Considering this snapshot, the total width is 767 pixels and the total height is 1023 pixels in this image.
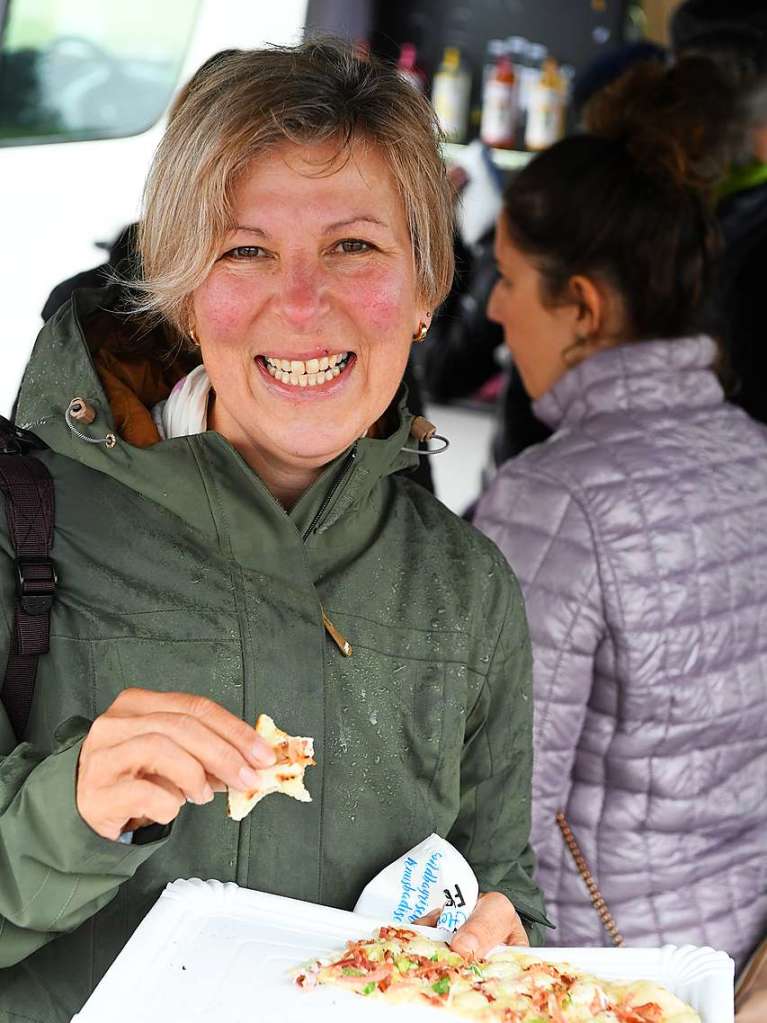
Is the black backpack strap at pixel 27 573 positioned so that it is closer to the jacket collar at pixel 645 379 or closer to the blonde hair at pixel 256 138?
the blonde hair at pixel 256 138

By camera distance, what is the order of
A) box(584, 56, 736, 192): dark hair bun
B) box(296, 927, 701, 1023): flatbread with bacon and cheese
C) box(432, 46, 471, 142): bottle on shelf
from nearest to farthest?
box(296, 927, 701, 1023): flatbread with bacon and cheese → box(584, 56, 736, 192): dark hair bun → box(432, 46, 471, 142): bottle on shelf

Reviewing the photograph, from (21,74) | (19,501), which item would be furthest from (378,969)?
(21,74)

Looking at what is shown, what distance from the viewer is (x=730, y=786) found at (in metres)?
2.47

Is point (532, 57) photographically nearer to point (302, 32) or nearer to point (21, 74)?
point (21, 74)

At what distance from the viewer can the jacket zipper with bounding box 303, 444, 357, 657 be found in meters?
1.62

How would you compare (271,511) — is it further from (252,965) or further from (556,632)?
(556,632)

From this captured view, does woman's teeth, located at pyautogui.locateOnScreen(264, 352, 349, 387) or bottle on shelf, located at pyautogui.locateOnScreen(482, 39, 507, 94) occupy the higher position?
bottle on shelf, located at pyautogui.locateOnScreen(482, 39, 507, 94)

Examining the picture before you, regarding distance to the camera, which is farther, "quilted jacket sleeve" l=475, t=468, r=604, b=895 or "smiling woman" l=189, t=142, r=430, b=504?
"quilted jacket sleeve" l=475, t=468, r=604, b=895

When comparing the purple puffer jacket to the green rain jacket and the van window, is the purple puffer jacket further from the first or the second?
the van window

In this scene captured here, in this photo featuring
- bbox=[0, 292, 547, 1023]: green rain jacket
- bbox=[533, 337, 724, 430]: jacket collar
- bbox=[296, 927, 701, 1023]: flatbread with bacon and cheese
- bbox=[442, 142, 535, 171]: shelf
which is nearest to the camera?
bbox=[296, 927, 701, 1023]: flatbread with bacon and cheese

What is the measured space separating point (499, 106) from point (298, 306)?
12.8ft

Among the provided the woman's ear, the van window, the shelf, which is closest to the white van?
the van window

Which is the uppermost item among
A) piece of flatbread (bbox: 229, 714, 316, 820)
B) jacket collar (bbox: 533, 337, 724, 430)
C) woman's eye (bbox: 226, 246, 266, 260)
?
woman's eye (bbox: 226, 246, 266, 260)

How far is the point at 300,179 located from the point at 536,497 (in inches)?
39.1
